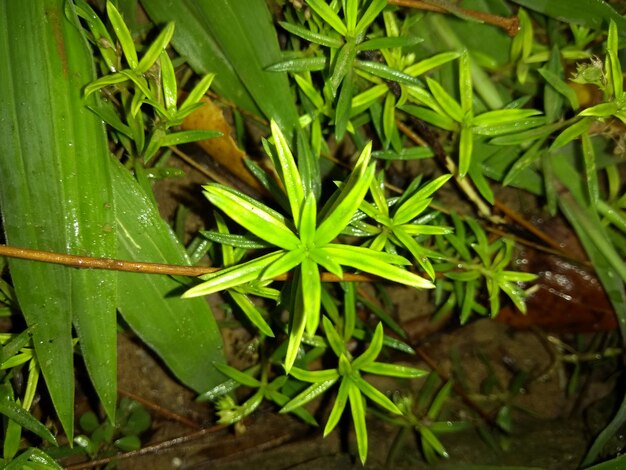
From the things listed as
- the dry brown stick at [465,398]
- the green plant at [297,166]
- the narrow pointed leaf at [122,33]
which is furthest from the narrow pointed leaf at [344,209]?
the dry brown stick at [465,398]

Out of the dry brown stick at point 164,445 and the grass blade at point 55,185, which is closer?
the grass blade at point 55,185

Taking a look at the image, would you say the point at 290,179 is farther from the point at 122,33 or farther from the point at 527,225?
the point at 527,225

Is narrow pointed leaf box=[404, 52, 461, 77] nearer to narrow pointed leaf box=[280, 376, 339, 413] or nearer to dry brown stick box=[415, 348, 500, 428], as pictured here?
narrow pointed leaf box=[280, 376, 339, 413]

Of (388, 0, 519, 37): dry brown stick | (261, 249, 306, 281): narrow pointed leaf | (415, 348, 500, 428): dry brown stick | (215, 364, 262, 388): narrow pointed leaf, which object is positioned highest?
(388, 0, 519, 37): dry brown stick

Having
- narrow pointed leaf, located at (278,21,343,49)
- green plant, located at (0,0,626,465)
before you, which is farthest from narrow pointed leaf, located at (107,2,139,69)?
narrow pointed leaf, located at (278,21,343,49)

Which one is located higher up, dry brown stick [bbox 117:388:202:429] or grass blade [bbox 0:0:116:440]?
grass blade [bbox 0:0:116:440]

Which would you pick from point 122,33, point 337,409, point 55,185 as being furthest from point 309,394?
point 122,33

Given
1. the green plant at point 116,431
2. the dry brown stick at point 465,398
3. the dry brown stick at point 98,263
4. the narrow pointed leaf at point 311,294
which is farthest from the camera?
the dry brown stick at point 465,398

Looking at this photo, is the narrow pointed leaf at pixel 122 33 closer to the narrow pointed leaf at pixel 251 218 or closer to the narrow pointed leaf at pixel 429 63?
the narrow pointed leaf at pixel 251 218
